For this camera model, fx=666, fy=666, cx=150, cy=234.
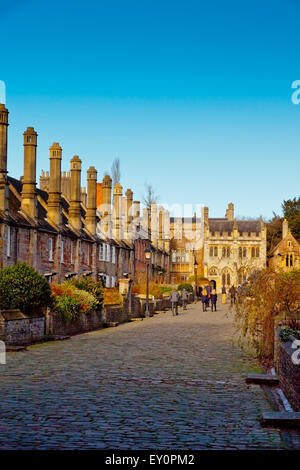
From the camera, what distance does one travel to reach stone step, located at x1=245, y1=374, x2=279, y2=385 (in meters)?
12.1

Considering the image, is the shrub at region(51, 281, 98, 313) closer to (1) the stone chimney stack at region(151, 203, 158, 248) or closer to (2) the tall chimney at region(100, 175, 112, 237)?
(2) the tall chimney at region(100, 175, 112, 237)

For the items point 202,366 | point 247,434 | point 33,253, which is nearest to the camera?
point 247,434

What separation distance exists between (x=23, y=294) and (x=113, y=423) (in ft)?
39.8

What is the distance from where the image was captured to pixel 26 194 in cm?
4416

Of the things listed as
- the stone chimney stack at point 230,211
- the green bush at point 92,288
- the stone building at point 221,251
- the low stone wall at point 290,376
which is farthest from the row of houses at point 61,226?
the stone chimney stack at point 230,211

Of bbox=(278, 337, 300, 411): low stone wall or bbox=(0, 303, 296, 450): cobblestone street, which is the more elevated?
bbox=(278, 337, 300, 411): low stone wall

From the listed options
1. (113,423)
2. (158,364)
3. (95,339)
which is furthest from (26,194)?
(113,423)

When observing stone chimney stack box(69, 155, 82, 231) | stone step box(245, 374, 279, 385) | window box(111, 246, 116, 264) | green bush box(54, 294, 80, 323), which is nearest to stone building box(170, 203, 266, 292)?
window box(111, 246, 116, 264)

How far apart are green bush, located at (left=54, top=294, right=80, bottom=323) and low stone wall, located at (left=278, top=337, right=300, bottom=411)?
1256cm

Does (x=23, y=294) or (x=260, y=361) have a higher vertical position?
(x=23, y=294)

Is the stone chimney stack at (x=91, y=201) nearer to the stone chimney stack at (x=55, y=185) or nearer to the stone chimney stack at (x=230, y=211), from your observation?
the stone chimney stack at (x=55, y=185)

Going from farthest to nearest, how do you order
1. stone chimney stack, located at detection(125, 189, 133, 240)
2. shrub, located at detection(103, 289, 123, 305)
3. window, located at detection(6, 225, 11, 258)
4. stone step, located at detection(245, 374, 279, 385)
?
1. stone chimney stack, located at detection(125, 189, 133, 240)
2. window, located at detection(6, 225, 11, 258)
3. shrub, located at detection(103, 289, 123, 305)
4. stone step, located at detection(245, 374, 279, 385)

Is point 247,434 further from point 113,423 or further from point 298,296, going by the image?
point 298,296

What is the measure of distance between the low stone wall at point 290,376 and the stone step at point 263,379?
769 millimetres
